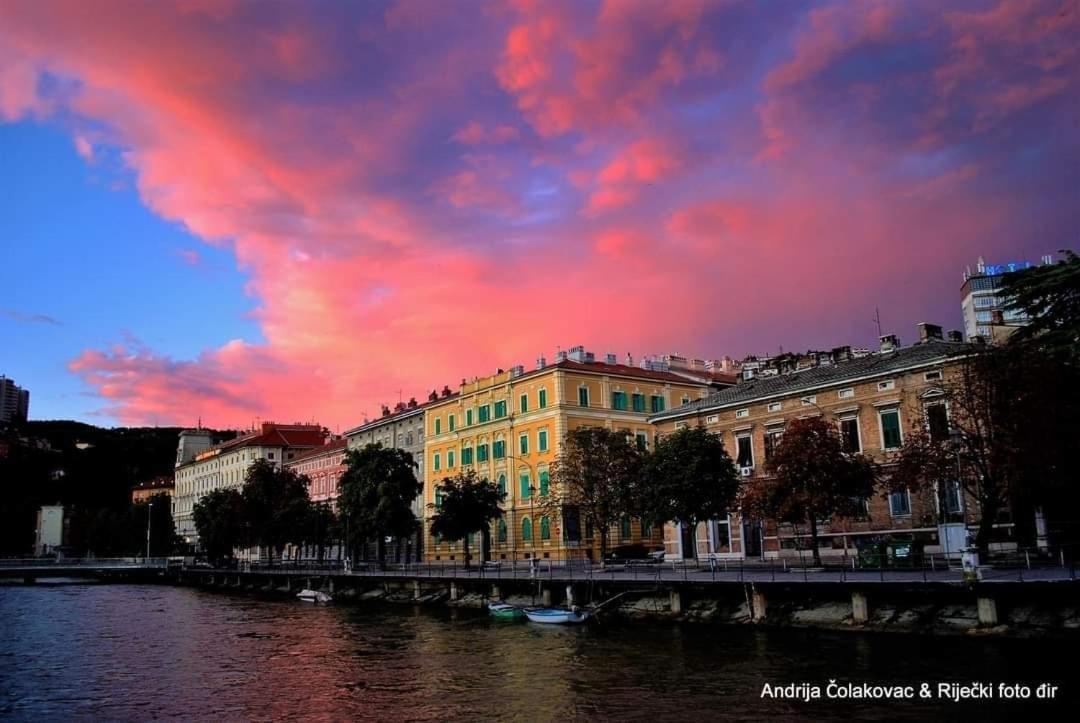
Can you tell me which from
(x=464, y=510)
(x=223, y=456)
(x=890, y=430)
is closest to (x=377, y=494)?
(x=464, y=510)

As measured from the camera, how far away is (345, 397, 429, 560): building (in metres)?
96.2

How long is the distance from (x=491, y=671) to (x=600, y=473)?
32.7 m

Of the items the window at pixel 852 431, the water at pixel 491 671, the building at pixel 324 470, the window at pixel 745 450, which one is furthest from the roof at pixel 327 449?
the window at pixel 852 431

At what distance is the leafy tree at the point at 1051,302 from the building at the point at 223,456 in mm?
116141

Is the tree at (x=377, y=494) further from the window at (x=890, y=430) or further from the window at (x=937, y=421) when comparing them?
the window at (x=937, y=421)

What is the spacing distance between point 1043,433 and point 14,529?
171m

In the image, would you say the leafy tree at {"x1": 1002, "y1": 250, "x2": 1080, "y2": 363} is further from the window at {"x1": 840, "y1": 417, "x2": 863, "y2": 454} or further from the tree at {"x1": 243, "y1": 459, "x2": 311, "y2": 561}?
the tree at {"x1": 243, "y1": 459, "x2": 311, "y2": 561}

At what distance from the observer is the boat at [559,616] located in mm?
44594

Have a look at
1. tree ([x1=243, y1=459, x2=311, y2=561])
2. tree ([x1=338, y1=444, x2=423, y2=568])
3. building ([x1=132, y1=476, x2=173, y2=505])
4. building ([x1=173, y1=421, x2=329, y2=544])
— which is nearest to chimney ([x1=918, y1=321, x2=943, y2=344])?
tree ([x1=338, y1=444, x2=423, y2=568])

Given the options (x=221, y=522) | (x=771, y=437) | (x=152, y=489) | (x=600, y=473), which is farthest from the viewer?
(x=152, y=489)

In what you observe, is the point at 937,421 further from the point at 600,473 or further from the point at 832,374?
the point at 600,473

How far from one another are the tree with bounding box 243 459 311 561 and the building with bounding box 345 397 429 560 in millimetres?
9177

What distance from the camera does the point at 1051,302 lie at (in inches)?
1700

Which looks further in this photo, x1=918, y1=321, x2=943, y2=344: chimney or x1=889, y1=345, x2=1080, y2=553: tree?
x1=918, y1=321, x2=943, y2=344: chimney
